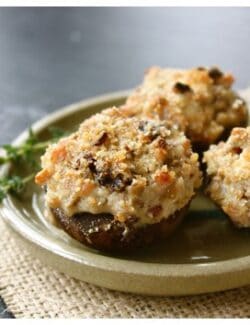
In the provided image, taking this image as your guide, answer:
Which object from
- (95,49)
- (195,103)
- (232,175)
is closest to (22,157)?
(195,103)

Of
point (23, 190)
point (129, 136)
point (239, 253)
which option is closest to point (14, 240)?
point (23, 190)

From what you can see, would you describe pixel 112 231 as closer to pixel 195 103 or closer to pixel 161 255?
pixel 161 255

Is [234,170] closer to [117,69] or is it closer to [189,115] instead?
[189,115]

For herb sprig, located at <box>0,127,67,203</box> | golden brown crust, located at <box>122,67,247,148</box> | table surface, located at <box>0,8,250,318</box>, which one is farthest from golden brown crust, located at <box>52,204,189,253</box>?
table surface, located at <box>0,8,250,318</box>

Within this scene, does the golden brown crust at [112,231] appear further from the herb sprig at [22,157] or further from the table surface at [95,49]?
the table surface at [95,49]

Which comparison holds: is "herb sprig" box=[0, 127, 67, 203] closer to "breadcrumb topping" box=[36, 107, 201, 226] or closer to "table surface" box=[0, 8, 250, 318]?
"breadcrumb topping" box=[36, 107, 201, 226]
